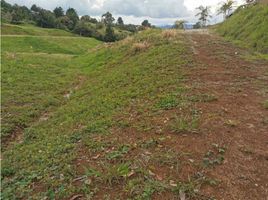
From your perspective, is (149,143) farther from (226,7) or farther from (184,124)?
(226,7)

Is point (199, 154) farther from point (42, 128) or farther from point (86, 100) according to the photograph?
point (86, 100)

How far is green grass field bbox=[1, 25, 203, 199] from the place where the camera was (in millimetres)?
4823

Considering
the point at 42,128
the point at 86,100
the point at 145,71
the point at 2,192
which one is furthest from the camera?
the point at 145,71

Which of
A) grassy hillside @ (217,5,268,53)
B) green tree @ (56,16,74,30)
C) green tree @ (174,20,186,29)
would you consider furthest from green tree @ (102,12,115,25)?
grassy hillside @ (217,5,268,53)

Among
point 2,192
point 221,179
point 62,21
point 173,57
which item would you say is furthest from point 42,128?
point 62,21

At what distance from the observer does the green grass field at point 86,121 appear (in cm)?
482

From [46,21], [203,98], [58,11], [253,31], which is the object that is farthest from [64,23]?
[203,98]

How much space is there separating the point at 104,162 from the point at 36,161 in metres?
1.53

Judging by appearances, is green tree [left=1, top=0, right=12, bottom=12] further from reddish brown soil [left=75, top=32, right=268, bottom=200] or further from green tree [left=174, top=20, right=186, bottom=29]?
reddish brown soil [left=75, top=32, right=268, bottom=200]

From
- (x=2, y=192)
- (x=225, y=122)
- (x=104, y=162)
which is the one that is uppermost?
(x=225, y=122)

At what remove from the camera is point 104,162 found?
5262mm

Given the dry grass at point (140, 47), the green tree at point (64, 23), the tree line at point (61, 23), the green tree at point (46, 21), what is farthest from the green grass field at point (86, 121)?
the green tree at point (64, 23)

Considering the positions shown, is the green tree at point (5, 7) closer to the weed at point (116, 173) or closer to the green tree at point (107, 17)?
the green tree at point (107, 17)

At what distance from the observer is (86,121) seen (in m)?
7.80
